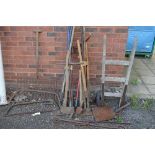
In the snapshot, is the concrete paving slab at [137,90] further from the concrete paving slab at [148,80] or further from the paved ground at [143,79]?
the concrete paving slab at [148,80]

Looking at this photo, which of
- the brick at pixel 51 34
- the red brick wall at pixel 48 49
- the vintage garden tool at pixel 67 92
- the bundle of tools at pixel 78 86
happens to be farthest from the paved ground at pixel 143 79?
the brick at pixel 51 34

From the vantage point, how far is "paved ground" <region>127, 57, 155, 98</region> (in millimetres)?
3629

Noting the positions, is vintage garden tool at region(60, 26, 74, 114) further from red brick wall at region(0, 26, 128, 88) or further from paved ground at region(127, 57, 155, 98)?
paved ground at region(127, 57, 155, 98)

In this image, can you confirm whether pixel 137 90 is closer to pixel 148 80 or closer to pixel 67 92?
pixel 148 80

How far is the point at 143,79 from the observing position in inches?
162

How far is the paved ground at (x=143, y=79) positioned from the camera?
11.9 ft

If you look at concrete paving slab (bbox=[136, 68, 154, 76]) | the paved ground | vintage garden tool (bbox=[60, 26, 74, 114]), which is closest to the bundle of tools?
vintage garden tool (bbox=[60, 26, 74, 114])

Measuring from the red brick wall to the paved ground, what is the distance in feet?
1.64

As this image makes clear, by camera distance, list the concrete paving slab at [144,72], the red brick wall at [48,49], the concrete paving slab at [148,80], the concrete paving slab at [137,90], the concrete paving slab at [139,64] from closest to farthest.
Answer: the red brick wall at [48,49], the concrete paving slab at [137,90], the concrete paving slab at [148,80], the concrete paving slab at [144,72], the concrete paving slab at [139,64]

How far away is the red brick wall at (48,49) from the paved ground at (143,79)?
1.64 feet

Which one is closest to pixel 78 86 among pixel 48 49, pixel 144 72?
pixel 48 49

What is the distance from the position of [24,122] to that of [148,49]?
3.69m

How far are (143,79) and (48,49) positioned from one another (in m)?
1.86
